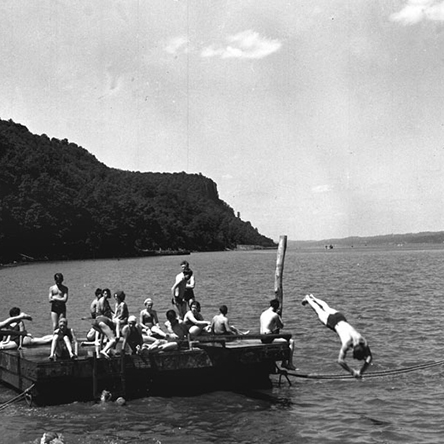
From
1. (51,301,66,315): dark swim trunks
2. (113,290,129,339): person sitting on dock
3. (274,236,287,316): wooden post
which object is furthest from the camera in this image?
(274,236,287,316): wooden post

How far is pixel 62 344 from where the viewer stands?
16125mm

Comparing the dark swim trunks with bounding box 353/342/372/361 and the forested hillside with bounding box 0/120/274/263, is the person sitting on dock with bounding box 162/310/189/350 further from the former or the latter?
the forested hillside with bounding box 0/120/274/263

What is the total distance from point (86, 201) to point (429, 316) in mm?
129212

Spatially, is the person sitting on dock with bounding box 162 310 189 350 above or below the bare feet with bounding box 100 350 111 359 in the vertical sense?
above

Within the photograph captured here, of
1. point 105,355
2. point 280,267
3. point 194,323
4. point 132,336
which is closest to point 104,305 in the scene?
point 132,336

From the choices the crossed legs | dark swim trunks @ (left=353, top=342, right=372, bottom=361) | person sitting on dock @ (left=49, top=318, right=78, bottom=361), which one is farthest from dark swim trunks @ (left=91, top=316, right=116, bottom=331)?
→ dark swim trunks @ (left=353, top=342, right=372, bottom=361)

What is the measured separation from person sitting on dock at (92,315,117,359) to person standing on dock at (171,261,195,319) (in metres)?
2.15

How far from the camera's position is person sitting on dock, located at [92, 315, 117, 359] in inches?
652

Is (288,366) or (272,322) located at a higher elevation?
(272,322)

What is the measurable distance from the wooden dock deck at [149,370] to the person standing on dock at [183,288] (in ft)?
5.73

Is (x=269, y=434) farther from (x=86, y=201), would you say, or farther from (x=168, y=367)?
(x=86, y=201)

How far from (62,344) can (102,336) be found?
1.37 m

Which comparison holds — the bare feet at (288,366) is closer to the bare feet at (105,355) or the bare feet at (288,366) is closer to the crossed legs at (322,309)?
the crossed legs at (322,309)

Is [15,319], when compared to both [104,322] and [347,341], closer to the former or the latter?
[104,322]
